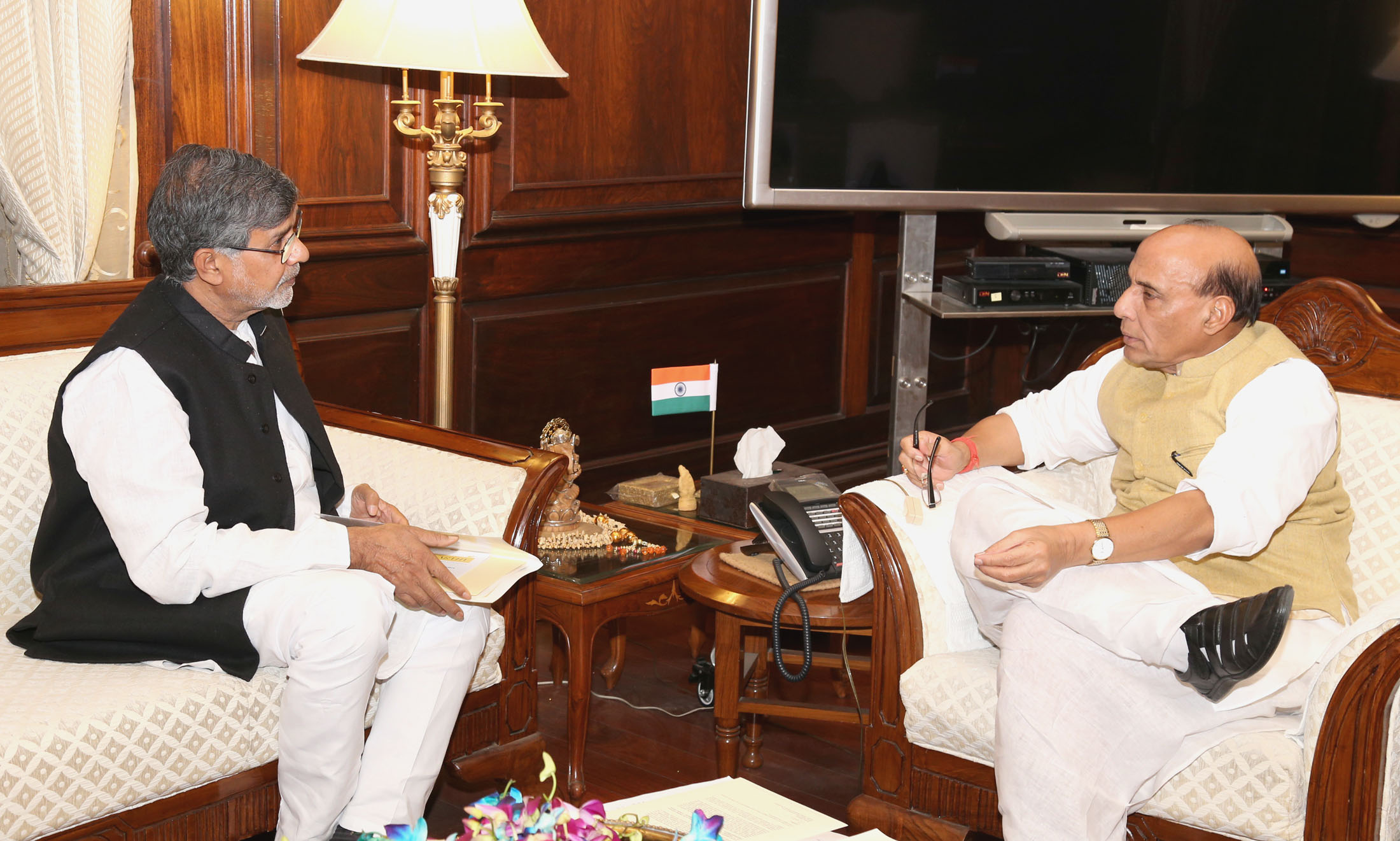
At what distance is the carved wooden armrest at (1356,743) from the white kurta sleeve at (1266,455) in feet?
0.78

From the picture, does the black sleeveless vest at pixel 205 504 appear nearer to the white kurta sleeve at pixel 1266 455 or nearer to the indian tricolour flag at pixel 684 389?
the indian tricolour flag at pixel 684 389

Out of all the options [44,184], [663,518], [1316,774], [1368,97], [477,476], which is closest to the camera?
[1316,774]

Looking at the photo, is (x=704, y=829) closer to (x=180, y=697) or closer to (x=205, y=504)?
(x=180, y=697)

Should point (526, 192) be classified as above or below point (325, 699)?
above

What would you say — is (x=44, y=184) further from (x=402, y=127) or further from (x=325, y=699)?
(x=325, y=699)

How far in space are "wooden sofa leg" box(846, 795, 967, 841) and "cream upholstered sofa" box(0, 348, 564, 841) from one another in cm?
63

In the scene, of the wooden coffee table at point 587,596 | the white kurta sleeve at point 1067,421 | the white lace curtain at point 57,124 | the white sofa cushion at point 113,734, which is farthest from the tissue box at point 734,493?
the white lace curtain at point 57,124

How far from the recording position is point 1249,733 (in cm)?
194

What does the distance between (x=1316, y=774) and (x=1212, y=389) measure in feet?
2.05

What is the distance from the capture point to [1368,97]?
4.07 meters

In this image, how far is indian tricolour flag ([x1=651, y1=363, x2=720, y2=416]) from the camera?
2998 millimetres

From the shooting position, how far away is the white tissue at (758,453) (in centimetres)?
289

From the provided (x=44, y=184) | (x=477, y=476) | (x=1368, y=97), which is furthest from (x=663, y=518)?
(x=1368, y=97)

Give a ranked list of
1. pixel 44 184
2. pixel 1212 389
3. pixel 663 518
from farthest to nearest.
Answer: pixel 663 518, pixel 44 184, pixel 1212 389
